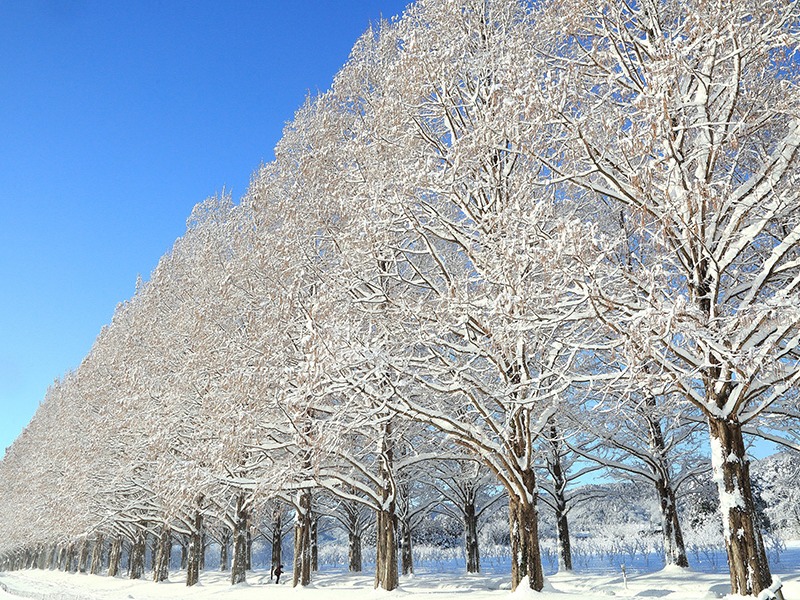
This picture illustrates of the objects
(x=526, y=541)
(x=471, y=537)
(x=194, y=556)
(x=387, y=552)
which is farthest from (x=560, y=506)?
(x=194, y=556)

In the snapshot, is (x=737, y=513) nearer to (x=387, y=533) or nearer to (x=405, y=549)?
(x=387, y=533)

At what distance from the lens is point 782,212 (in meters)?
6.66

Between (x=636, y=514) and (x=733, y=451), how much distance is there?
81.6 meters

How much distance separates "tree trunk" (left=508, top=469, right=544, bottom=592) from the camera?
360 inches

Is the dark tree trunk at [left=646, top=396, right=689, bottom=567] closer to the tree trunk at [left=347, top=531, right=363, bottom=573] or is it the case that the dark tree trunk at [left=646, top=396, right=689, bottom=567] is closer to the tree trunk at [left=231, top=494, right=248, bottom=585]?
the tree trunk at [left=231, top=494, right=248, bottom=585]

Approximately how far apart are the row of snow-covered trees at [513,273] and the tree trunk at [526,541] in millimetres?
48

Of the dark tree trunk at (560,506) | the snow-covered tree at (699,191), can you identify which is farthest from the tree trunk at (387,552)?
the snow-covered tree at (699,191)

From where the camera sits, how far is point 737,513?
6488 mm

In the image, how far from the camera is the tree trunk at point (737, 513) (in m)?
6.24

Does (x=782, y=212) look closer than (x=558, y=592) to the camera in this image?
Yes

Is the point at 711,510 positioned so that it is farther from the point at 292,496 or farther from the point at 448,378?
the point at 448,378

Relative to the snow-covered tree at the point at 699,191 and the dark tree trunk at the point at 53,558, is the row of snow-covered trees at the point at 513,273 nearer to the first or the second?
the snow-covered tree at the point at 699,191

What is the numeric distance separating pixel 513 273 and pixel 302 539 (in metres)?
13.5

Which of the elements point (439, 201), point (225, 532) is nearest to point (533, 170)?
point (439, 201)
